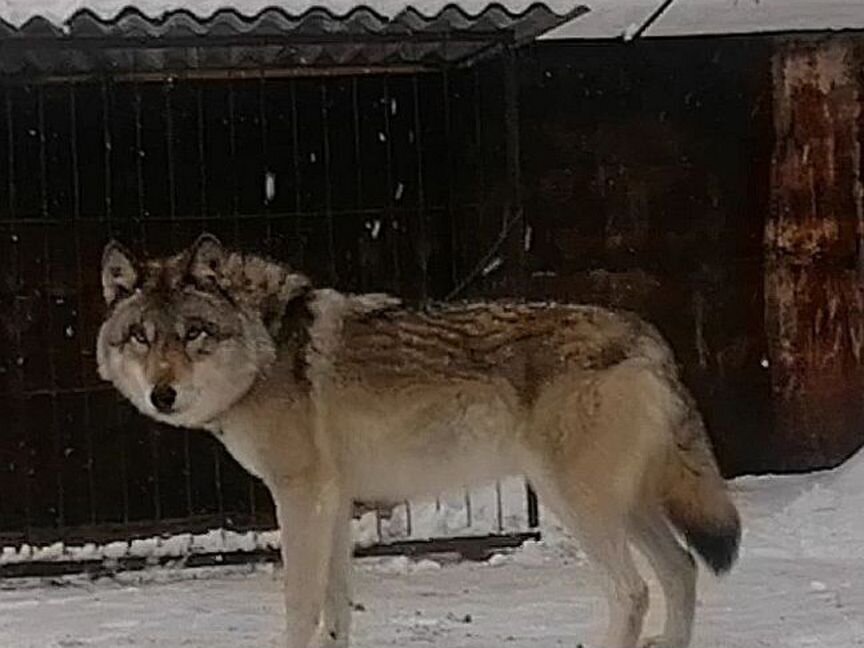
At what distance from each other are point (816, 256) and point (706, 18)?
175cm

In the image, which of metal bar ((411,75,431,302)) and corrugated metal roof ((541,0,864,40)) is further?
metal bar ((411,75,431,302))

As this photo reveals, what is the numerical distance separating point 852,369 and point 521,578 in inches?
131

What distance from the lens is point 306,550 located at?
6.73 metres

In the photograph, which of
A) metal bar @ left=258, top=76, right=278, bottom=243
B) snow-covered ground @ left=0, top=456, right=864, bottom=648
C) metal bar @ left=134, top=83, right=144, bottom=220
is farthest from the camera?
metal bar @ left=258, top=76, right=278, bottom=243

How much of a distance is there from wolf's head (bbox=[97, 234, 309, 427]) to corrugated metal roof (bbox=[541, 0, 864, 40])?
3.65 meters

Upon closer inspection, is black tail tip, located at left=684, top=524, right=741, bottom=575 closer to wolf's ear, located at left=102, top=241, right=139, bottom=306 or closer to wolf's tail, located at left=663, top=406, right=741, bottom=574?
wolf's tail, located at left=663, top=406, right=741, bottom=574

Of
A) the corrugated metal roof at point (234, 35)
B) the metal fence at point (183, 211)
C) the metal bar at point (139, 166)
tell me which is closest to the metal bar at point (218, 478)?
the metal fence at point (183, 211)

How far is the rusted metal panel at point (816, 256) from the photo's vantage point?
35.7 feet

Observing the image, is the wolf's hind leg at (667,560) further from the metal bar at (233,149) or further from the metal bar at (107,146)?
the metal bar at (107,146)

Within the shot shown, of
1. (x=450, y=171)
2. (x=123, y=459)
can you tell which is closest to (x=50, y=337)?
(x=123, y=459)

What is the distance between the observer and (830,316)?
11.0 meters

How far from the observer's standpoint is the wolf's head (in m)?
6.64

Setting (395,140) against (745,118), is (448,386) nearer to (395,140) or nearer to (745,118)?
(395,140)

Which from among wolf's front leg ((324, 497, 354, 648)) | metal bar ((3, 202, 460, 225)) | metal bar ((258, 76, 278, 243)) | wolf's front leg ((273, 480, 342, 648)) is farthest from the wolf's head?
metal bar ((258, 76, 278, 243))
